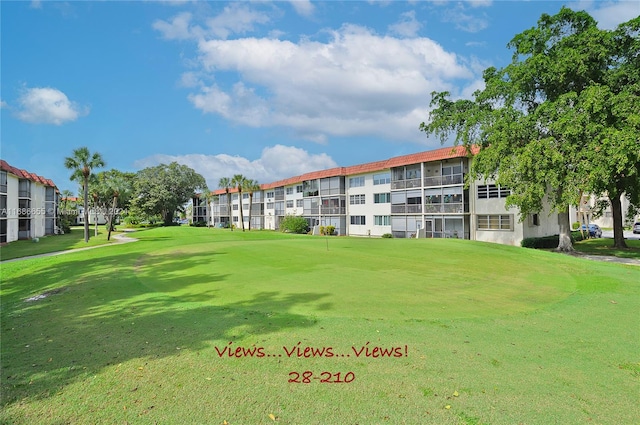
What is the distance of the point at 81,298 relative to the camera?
1055cm

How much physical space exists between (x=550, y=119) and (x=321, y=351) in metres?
27.2

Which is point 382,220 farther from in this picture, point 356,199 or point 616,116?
point 616,116

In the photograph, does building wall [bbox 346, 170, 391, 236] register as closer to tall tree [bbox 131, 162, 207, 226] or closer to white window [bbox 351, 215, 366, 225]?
white window [bbox 351, 215, 366, 225]

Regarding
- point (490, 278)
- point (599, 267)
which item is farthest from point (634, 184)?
point (490, 278)

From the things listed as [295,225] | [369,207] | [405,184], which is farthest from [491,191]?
[295,225]

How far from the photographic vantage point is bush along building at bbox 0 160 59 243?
4294 centimetres

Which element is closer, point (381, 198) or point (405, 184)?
point (405, 184)

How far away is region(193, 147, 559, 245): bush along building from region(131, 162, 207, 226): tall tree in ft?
111

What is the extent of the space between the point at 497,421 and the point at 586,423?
1.03 m

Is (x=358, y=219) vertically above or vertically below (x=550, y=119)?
below

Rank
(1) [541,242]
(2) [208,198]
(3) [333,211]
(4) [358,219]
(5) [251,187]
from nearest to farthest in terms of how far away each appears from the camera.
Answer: (1) [541,242] < (4) [358,219] < (3) [333,211] < (5) [251,187] < (2) [208,198]

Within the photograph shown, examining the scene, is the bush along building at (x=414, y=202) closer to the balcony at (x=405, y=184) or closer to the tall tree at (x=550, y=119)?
the balcony at (x=405, y=184)

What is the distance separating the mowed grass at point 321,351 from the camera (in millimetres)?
4473

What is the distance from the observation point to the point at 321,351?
20.4 ft
